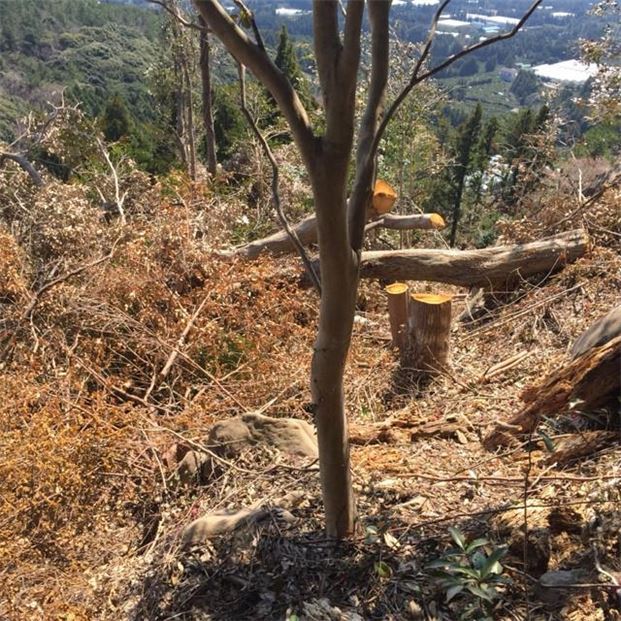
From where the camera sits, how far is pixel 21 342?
4.41 metres

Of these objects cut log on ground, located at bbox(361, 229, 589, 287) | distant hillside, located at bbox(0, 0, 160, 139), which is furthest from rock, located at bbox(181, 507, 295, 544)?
distant hillside, located at bbox(0, 0, 160, 139)

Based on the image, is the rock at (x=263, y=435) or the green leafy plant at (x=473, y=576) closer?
the green leafy plant at (x=473, y=576)

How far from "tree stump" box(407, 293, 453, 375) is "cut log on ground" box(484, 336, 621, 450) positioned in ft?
3.44

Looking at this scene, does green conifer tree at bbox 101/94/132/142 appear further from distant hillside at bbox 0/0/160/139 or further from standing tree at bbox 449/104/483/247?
distant hillside at bbox 0/0/160/139

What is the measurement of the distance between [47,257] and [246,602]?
15.4 feet

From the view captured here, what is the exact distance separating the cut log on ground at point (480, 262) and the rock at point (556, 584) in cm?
370

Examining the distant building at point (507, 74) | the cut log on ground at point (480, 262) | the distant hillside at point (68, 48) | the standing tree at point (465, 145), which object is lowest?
the standing tree at point (465, 145)

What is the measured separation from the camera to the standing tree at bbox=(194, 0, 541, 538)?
4.57 feet

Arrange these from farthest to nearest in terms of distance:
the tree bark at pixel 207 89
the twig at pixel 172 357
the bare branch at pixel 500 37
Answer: the tree bark at pixel 207 89 → the twig at pixel 172 357 → the bare branch at pixel 500 37

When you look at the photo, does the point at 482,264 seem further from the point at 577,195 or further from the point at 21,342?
the point at 21,342

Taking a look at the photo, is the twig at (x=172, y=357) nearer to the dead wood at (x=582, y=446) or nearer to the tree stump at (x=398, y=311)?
the tree stump at (x=398, y=311)

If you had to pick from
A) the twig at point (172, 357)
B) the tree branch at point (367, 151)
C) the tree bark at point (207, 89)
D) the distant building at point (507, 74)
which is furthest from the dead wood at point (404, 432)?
the distant building at point (507, 74)

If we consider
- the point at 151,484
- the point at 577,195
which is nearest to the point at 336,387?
the point at 151,484

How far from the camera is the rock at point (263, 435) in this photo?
2971 millimetres
